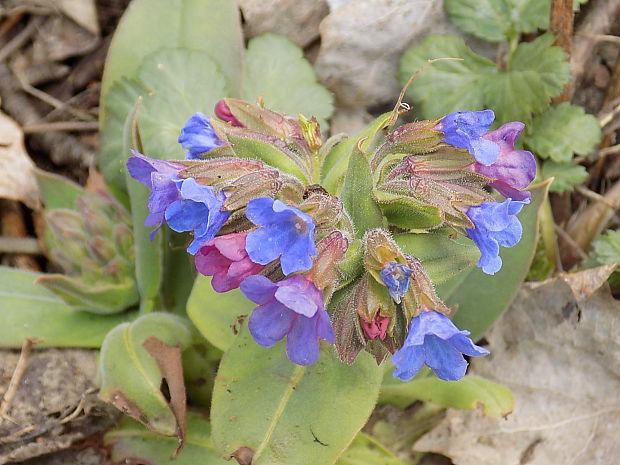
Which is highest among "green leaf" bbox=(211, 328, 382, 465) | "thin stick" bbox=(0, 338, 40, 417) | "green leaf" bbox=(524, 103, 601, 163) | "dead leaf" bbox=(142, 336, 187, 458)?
"green leaf" bbox=(524, 103, 601, 163)

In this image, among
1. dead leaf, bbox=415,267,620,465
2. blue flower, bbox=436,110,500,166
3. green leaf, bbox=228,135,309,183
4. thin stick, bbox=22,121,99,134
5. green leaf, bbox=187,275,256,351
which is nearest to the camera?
blue flower, bbox=436,110,500,166

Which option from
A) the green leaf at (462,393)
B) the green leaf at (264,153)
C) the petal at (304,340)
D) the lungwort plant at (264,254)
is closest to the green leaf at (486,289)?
the lungwort plant at (264,254)

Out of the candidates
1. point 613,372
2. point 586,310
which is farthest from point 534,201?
point 613,372

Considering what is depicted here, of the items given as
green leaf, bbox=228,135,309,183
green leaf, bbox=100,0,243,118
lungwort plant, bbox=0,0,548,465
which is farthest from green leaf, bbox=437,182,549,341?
green leaf, bbox=100,0,243,118

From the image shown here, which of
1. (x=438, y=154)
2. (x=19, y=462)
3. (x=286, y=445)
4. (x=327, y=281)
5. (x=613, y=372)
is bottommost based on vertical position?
(x=19, y=462)

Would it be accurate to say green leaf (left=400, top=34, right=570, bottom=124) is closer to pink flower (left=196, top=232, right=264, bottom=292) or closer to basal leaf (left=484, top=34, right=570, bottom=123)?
basal leaf (left=484, top=34, right=570, bottom=123)

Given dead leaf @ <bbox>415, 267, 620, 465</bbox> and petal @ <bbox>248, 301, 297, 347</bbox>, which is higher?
petal @ <bbox>248, 301, 297, 347</bbox>

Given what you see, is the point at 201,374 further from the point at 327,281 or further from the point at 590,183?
the point at 590,183
